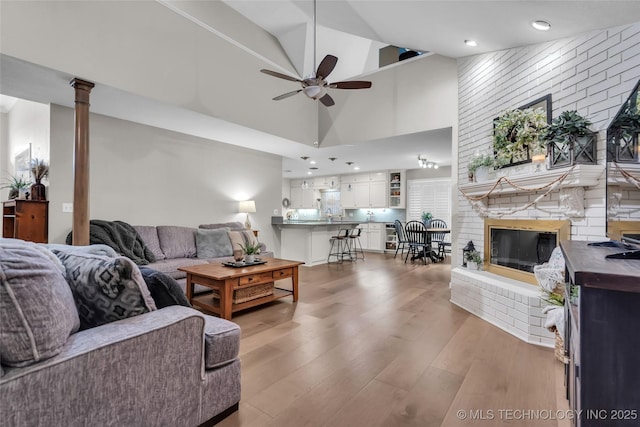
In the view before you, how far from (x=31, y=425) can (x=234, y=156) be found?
5.37 metres

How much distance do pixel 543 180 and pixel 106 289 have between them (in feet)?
10.9

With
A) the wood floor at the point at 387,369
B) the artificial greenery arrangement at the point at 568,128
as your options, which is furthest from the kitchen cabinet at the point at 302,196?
the artificial greenery arrangement at the point at 568,128

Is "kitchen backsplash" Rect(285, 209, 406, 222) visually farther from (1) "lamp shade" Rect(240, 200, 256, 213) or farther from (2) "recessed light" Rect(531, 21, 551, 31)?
(2) "recessed light" Rect(531, 21, 551, 31)

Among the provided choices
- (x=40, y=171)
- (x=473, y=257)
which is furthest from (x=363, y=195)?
(x=40, y=171)

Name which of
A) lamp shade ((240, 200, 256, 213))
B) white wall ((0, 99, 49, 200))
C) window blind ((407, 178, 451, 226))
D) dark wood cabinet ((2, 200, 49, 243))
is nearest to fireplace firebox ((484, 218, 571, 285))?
lamp shade ((240, 200, 256, 213))

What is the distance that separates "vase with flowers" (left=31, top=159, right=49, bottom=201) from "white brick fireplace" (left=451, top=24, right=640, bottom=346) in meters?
5.17

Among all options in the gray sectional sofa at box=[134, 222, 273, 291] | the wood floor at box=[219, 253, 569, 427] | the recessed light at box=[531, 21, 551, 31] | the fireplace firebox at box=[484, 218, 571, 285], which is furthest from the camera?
the gray sectional sofa at box=[134, 222, 273, 291]

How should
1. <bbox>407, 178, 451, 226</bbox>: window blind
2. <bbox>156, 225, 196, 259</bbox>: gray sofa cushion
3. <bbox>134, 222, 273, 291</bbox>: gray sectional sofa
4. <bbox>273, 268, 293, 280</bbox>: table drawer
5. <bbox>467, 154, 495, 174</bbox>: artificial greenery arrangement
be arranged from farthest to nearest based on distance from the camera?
<bbox>407, 178, 451, 226</bbox>: window blind
<bbox>156, 225, 196, 259</bbox>: gray sofa cushion
<bbox>134, 222, 273, 291</bbox>: gray sectional sofa
<bbox>273, 268, 293, 280</bbox>: table drawer
<bbox>467, 154, 495, 174</bbox>: artificial greenery arrangement

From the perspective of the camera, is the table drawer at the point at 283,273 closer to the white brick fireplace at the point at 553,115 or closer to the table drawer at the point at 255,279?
the table drawer at the point at 255,279

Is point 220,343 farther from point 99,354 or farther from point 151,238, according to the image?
point 151,238

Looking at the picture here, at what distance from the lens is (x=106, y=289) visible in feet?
4.33

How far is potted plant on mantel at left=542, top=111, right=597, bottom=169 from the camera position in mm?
2465

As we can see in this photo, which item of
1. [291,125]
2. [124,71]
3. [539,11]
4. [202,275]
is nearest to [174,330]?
[202,275]

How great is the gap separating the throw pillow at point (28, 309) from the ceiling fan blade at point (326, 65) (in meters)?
2.66
